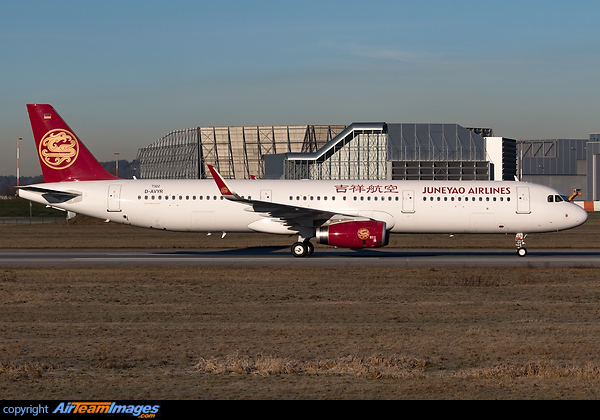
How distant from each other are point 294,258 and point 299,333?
18661 millimetres

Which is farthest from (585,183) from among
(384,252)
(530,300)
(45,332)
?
(45,332)

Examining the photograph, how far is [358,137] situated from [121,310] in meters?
77.3

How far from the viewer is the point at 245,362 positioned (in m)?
12.1

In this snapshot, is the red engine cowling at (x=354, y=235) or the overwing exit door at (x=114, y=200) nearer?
the red engine cowling at (x=354, y=235)

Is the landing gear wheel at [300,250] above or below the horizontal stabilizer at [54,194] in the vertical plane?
below

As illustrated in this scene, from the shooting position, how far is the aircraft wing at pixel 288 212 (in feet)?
108

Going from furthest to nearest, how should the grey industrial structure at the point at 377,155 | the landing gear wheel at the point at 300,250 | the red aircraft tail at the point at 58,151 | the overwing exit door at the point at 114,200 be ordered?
the grey industrial structure at the point at 377,155, the red aircraft tail at the point at 58,151, the overwing exit door at the point at 114,200, the landing gear wheel at the point at 300,250

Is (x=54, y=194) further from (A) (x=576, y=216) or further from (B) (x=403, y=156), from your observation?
(B) (x=403, y=156)

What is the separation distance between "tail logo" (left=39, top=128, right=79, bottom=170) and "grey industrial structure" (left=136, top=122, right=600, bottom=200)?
57.0m

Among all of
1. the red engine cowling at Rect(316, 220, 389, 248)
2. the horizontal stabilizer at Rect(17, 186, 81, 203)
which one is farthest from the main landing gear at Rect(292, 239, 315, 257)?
the horizontal stabilizer at Rect(17, 186, 81, 203)

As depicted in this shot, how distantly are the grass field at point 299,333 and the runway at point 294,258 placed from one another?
2.43 m
